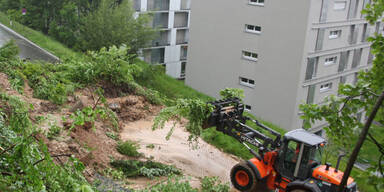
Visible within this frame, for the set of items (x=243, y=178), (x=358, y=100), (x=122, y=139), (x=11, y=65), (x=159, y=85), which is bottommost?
(x=243, y=178)

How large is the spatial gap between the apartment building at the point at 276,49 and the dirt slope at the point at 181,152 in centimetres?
1403

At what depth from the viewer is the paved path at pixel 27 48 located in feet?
74.2

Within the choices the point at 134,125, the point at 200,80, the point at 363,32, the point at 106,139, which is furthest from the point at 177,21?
the point at 106,139

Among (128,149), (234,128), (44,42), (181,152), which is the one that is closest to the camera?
(234,128)

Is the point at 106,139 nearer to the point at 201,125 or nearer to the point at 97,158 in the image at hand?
the point at 97,158

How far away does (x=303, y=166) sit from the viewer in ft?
36.1

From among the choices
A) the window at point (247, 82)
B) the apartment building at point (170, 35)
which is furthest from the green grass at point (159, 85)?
the apartment building at point (170, 35)

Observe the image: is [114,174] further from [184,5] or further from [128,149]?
[184,5]

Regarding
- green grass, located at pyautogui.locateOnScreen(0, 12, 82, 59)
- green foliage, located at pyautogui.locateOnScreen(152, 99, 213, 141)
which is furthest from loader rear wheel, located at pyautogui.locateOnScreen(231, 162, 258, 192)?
green grass, located at pyautogui.locateOnScreen(0, 12, 82, 59)

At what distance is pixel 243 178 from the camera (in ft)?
39.8

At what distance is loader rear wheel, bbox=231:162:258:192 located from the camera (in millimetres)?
11703

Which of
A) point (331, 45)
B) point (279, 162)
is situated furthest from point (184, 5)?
point (279, 162)

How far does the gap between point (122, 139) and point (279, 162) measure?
5523 millimetres

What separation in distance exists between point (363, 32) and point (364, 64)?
12.5 feet
